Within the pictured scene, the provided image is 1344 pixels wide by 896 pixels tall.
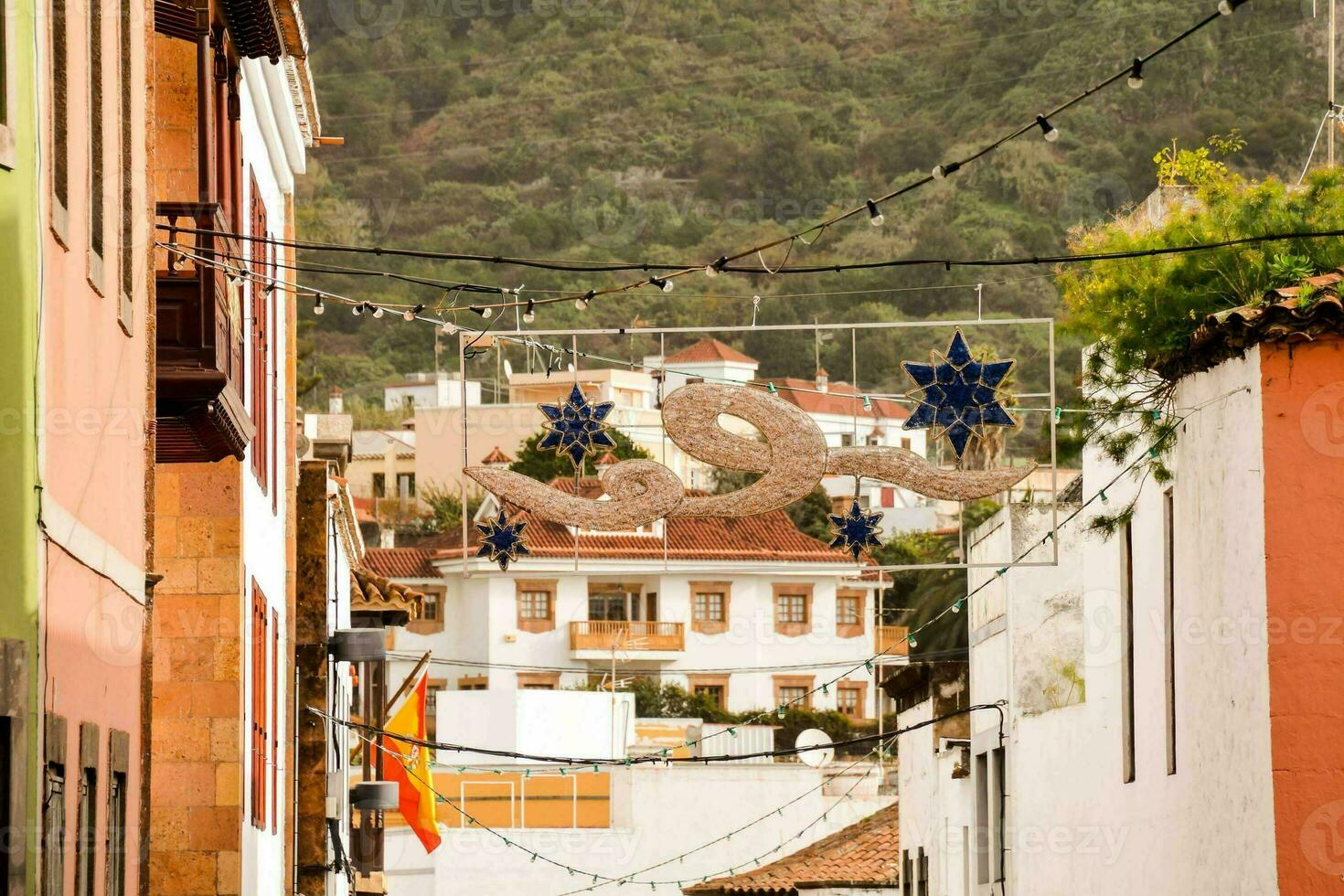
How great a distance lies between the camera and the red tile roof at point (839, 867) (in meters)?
35.2

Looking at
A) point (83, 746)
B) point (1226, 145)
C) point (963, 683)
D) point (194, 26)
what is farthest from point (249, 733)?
point (963, 683)

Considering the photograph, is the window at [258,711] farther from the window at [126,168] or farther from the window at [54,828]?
the window at [54,828]

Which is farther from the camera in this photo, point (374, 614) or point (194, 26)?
point (374, 614)

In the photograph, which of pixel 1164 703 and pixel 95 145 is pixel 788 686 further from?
pixel 95 145

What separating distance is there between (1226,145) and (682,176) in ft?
549

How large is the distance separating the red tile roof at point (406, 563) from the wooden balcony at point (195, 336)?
6072 centimetres

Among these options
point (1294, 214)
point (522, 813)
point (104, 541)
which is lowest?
point (522, 813)

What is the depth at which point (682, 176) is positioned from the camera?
184 m

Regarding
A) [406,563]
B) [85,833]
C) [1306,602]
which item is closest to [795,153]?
[406,563]

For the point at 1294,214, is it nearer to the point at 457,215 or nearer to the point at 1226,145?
the point at 1226,145

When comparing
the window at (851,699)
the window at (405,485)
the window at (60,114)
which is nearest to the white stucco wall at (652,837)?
the window at (851,699)

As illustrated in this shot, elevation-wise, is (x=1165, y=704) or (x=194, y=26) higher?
(x=194, y=26)

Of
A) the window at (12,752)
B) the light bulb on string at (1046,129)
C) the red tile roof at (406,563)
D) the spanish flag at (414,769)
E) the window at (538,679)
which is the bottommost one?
the window at (538,679)

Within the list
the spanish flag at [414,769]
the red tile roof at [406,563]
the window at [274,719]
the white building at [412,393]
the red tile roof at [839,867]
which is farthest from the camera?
the white building at [412,393]
